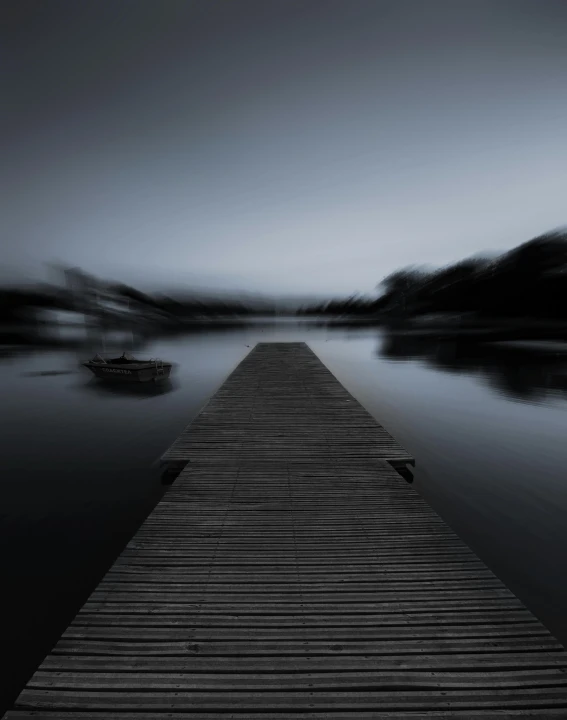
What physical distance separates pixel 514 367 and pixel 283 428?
106 ft

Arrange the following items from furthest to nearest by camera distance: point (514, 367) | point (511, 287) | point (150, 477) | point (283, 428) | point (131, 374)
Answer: point (511, 287) < point (514, 367) < point (131, 374) < point (150, 477) < point (283, 428)

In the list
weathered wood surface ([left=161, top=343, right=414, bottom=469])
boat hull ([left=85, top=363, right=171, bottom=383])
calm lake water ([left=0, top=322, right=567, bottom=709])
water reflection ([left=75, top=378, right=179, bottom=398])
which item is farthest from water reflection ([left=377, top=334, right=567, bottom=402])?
boat hull ([left=85, top=363, right=171, bottom=383])

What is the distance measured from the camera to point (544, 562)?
7129mm

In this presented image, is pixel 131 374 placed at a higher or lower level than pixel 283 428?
lower

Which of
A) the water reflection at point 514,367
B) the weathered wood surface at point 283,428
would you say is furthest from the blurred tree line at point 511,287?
the weathered wood surface at point 283,428

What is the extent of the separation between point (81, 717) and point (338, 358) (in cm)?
4135

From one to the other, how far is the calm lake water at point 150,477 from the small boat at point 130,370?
133 centimetres

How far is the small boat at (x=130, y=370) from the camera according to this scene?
23.9m

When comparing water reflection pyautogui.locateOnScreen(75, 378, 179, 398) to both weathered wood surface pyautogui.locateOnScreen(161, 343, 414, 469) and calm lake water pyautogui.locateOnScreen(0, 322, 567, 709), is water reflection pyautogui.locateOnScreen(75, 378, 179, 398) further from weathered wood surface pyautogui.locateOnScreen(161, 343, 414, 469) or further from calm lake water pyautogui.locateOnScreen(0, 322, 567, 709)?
weathered wood surface pyautogui.locateOnScreen(161, 343, 414, 469)

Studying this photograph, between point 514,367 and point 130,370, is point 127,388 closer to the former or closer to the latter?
point 130,370

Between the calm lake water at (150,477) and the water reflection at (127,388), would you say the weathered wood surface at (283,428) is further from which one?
the water reflection at (127,388)

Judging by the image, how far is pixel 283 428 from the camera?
10484 millimetres

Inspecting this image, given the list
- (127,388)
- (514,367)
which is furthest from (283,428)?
(514,367)

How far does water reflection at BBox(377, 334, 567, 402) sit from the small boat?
83.6 ft
